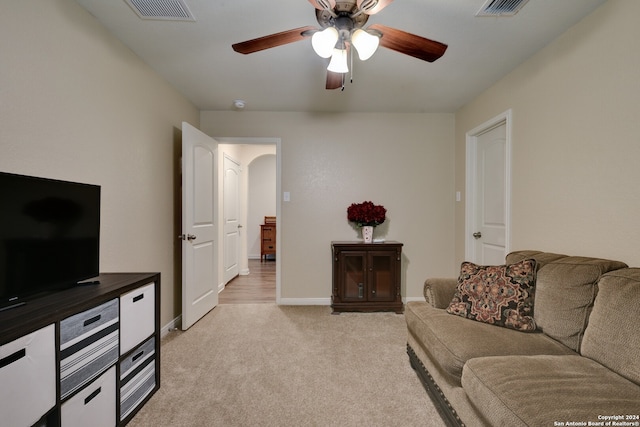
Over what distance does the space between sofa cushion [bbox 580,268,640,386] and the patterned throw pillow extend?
1.01 feet

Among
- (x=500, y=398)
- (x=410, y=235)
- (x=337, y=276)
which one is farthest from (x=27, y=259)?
(x=410, y=235)

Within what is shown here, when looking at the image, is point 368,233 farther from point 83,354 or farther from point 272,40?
point 83,354

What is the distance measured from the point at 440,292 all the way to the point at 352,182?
194cm

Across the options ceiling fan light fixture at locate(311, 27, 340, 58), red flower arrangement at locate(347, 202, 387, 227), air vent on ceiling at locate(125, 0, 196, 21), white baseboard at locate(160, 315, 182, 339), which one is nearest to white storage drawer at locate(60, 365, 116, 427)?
white baseboard at locate(160, 315, 182, 339)

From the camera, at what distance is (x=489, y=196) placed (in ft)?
10.1

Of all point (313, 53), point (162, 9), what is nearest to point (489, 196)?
point (313, 53)

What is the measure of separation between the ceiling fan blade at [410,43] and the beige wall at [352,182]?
202cm

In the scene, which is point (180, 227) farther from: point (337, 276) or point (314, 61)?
point (314, 61)

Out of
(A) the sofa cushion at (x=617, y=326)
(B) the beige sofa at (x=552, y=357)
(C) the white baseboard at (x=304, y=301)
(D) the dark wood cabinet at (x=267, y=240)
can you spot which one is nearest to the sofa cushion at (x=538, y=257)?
(B) the beige sofa at (x=552, y=357)

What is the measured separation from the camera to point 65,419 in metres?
1.22

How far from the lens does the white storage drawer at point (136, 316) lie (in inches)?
62.6

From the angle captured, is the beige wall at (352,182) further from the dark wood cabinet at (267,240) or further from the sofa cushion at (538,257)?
the dark wood cabinet at (267,240)

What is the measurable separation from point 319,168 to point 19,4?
2.73 metres

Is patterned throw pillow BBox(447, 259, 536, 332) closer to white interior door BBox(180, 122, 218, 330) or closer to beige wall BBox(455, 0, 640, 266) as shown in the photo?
beige wall BBox(455, 0, 640, 266)
